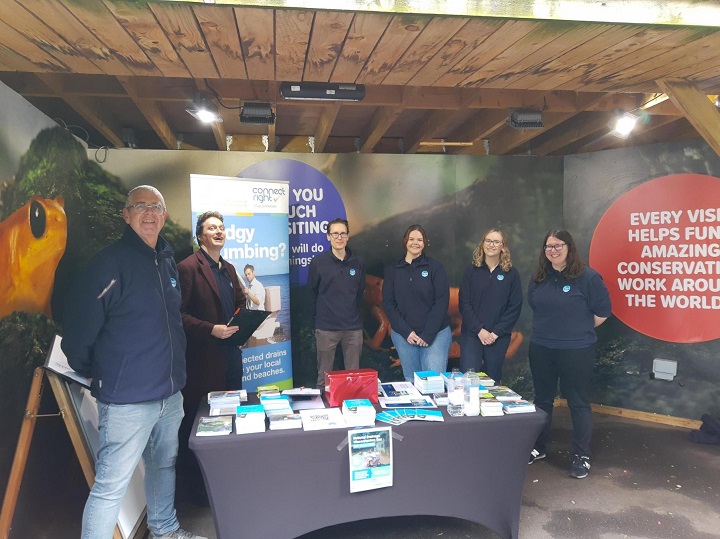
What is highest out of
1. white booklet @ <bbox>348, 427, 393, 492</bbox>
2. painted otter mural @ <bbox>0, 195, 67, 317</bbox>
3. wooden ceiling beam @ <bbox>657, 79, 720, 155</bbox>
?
wooden ceiling beam @ <bbox>657, 79, 720, 155</bbox>

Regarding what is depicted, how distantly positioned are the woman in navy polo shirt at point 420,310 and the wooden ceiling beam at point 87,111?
8.54 feet

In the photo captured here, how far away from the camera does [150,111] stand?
12.2ft

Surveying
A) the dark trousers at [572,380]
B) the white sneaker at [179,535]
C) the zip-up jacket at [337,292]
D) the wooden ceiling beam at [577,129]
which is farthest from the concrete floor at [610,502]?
the wooden ceiling beam at [577,129]

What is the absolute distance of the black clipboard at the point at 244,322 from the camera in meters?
2.84

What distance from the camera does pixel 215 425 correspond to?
2.13m

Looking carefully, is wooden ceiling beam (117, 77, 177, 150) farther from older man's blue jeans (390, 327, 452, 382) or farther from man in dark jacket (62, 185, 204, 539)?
older man's blue jeans (390, 327, 452, 382)

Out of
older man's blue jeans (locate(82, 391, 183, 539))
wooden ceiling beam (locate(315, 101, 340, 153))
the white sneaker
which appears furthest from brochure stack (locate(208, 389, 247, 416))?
wooden ceiling beam (locate(315, 101, 340, 153))

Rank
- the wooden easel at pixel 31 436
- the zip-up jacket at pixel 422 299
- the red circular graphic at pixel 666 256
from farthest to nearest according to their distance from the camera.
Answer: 1. the red circular graphic at pixel 666 256
2. the zip-up jacket at pixel 422 299
3. the wooden easel at pixel 31 436

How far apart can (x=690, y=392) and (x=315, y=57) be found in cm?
420

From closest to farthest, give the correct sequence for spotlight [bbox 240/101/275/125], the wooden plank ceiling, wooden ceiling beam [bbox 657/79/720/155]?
1. the wooden plank ceiling
2. wooden ceiling beam [bbox 657/79/720/155]
3. spotlight [bbox 240/101/275/125]

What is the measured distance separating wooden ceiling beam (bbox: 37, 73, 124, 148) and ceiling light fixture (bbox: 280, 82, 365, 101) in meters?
1.55

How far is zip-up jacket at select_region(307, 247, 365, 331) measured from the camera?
3791 mm

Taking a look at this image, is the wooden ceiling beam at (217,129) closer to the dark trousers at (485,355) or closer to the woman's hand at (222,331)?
the woman's hand at (222,331)

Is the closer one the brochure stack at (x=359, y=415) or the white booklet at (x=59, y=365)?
the brochure stack at (x=359, y=415)
